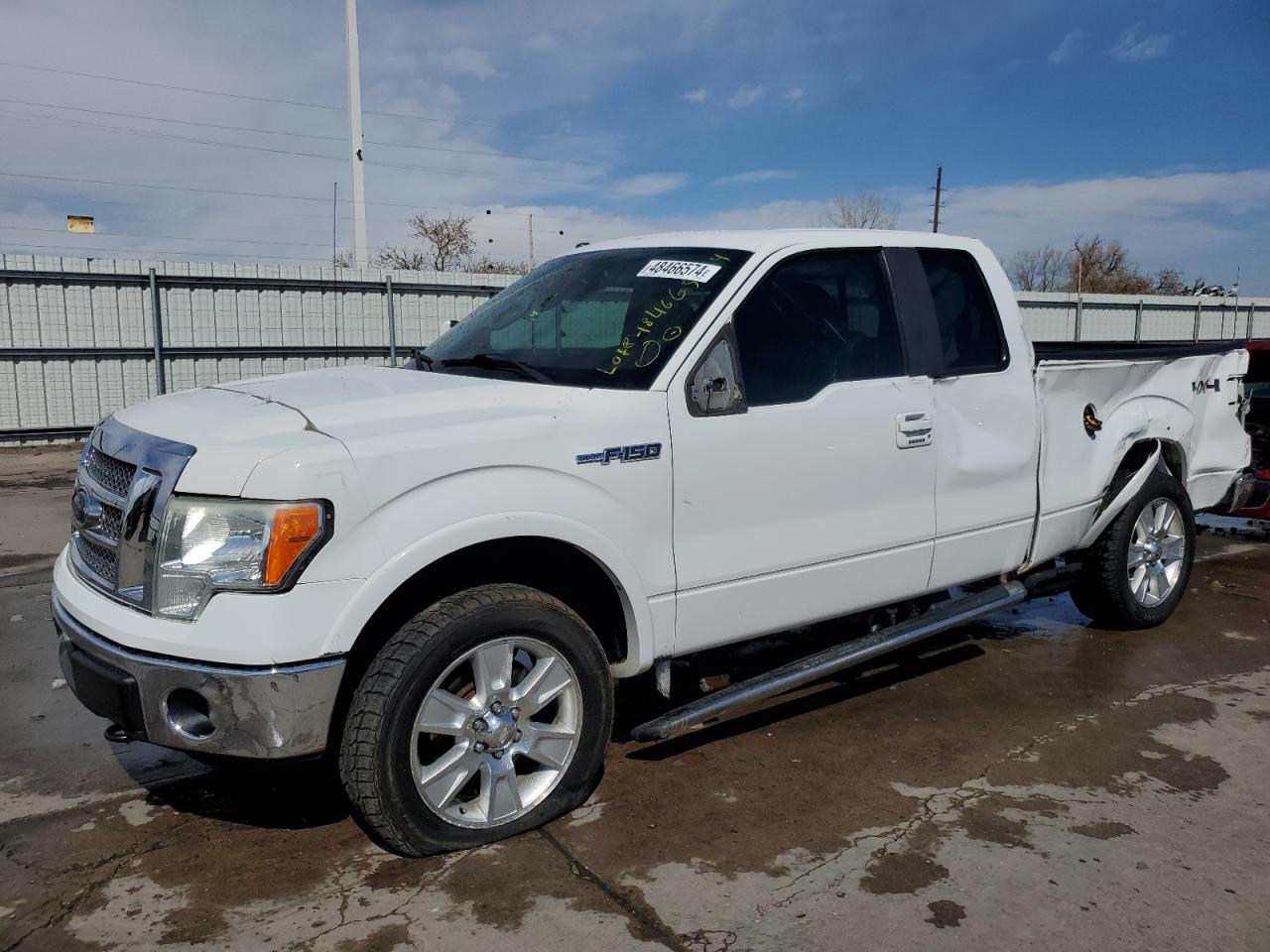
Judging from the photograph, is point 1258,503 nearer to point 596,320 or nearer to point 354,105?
point 596,320

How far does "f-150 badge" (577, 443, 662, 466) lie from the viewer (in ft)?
10.6

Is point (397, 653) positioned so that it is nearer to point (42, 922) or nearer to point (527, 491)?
point (527, 491)

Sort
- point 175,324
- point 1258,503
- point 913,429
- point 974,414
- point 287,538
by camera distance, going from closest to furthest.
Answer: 1. point 287,538
2. point 913,429
3. point 974,414
4. point 1258,503
5. point 175,324

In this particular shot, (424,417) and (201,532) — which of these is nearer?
(201,532)

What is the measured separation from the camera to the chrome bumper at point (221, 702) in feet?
9.05

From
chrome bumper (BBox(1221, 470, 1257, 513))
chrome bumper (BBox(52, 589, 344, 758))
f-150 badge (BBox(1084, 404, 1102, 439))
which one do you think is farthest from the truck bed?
chrome bumper (BBox(52, 589, 344, 758))

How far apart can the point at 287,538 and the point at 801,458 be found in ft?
5.86

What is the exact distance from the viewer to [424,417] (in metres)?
3.11

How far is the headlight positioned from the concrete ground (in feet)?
2.14

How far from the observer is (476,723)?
3121 millimetres

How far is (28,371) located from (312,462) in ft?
41.4

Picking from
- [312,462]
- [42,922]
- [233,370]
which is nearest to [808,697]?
[312,462]

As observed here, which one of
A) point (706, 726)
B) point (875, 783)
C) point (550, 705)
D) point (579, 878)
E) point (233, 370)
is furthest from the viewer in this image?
point (233, 370)

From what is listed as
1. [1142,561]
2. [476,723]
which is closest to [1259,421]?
[1142,561]
